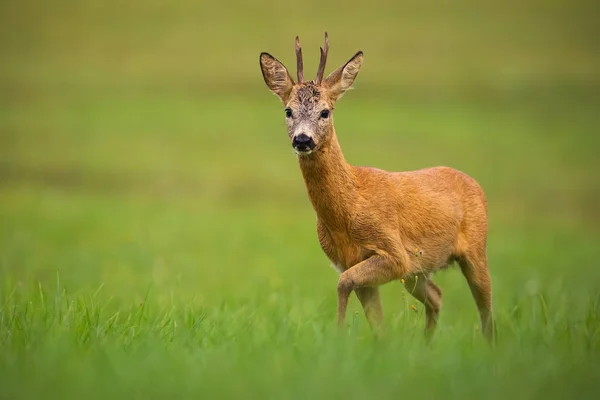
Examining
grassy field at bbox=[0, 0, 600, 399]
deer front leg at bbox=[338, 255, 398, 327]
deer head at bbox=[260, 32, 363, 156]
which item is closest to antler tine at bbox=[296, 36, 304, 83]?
deer head at bbox=[260, 32, 363, 156]

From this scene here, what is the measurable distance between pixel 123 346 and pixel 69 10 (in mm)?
36474

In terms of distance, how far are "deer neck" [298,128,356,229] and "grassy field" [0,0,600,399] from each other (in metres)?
0.85

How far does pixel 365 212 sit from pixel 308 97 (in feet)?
3.22

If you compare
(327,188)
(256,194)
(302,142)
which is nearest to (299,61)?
(302,142)

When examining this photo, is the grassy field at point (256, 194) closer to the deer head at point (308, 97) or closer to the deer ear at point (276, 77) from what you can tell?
the deer head at point (308, 97)

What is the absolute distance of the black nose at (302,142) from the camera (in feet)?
22.4

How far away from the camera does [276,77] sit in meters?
7.63

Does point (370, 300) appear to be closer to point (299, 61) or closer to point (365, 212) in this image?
point (365, 212)

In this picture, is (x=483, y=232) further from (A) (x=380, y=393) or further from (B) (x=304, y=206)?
(B) (x=304, y=206)

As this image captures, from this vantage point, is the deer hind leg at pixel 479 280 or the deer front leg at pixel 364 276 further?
the deer hind leg at pixel 479 280

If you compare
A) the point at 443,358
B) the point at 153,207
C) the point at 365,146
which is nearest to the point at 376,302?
the point at 443,358

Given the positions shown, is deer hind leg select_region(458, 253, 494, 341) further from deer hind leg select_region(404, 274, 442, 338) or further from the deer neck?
the deer neck

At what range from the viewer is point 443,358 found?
5402 millimetres

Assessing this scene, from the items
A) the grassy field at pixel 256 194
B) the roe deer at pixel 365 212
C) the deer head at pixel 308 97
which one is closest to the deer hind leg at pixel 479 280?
the roe deer at pixel 365 212
